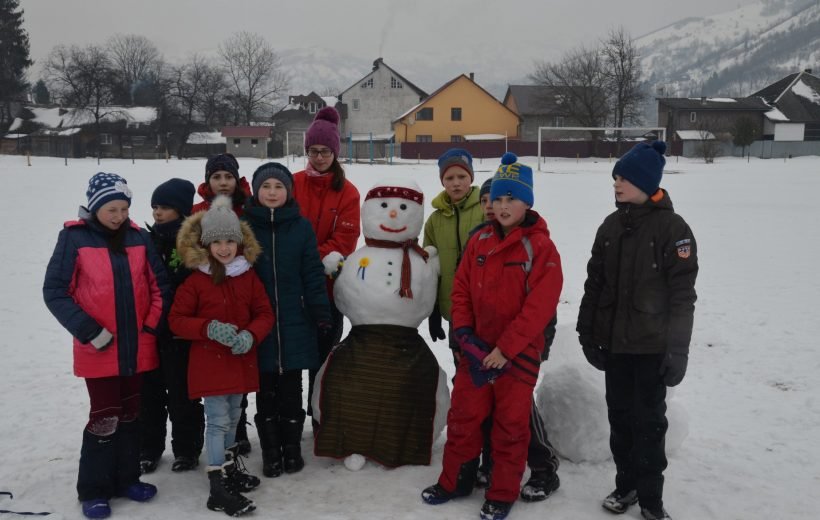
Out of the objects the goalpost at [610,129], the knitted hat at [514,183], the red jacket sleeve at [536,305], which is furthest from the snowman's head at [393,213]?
the goalpost at [610,129]

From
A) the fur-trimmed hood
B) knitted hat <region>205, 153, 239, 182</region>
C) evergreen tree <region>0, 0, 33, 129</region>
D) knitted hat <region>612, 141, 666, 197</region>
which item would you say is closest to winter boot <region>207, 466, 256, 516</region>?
the fur-trimmed hood

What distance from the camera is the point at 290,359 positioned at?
3.59 m

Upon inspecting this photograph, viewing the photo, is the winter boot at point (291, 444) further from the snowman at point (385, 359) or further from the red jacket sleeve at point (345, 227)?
the red jacket sleeve at point (345, 227)

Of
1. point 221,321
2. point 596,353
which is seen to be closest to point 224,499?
point 221,321

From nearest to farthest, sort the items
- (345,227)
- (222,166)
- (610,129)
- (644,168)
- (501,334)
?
(644,168), (501,334), (222,166), (345,227), (610,129)

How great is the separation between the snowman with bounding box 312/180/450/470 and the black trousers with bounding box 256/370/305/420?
0.15 m

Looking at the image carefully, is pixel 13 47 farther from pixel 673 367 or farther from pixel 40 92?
pixel 673 367

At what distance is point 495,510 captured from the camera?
10.2 feet

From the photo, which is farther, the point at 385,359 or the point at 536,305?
the point at 385,359

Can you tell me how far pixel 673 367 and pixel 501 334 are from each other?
31.3 inches

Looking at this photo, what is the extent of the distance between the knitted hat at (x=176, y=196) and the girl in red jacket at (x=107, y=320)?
353 mm

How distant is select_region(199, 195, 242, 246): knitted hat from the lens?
3.29 m

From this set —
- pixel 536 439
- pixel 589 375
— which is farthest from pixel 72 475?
pixel 589 375

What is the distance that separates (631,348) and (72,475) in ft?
9.84
